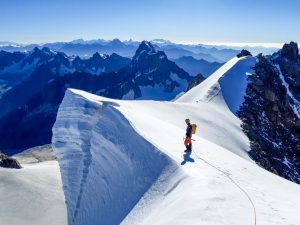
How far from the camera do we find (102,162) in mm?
33188

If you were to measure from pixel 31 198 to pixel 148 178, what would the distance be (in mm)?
14500

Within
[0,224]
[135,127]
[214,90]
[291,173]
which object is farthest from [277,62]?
[0,224]

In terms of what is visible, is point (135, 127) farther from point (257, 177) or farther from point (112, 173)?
point (257, 177)

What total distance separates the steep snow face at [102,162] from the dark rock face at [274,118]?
68.4ft

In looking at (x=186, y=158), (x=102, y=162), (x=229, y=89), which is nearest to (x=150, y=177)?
(x=186, y=158)

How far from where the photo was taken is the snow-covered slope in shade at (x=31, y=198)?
3359cm

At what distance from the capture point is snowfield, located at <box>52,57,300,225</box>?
2005cm

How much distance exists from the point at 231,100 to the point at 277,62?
3671 centimetres

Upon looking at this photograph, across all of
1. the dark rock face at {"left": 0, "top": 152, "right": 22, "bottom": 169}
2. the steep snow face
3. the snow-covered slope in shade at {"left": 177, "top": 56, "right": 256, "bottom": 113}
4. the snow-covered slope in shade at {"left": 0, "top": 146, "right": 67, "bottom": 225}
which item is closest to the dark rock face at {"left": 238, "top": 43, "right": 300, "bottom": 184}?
the snow-covered slope in shade at {"left": 177, "top": 56, "right": 256, "bottom": 113}

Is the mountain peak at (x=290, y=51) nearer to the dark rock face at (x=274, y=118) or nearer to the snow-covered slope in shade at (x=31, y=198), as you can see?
the dark rock face at (x=274, y=118)

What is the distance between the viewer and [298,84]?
302 feet

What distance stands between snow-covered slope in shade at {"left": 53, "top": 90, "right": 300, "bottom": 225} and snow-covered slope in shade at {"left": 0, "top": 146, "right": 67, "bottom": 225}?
46.5 inches

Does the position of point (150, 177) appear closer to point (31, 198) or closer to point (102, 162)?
point (102, 162)

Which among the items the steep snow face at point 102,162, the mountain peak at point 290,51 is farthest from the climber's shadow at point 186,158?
the mountain peak at point 290,51
